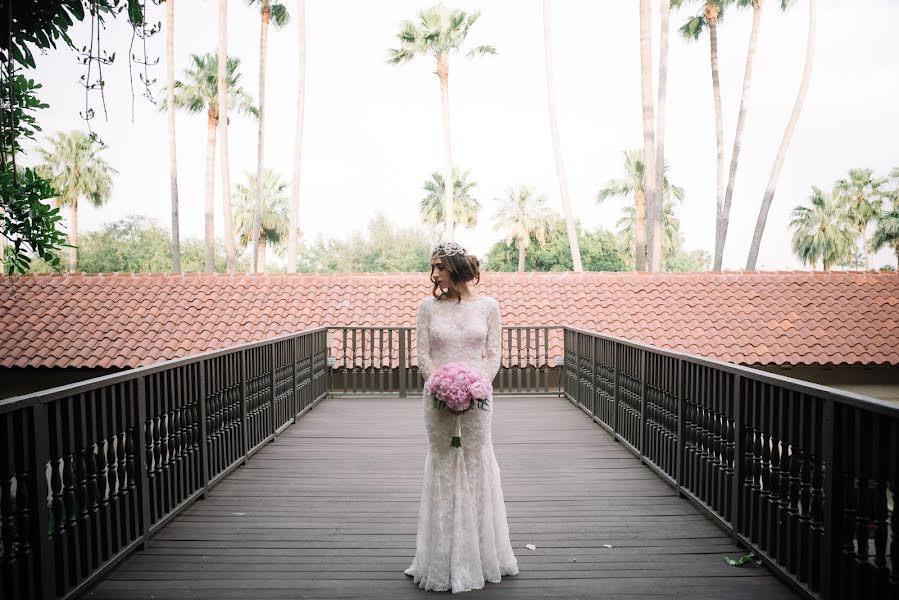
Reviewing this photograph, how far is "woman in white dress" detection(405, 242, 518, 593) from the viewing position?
4020mm

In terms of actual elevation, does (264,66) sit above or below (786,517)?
above

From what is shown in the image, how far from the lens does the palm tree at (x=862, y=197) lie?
146ft

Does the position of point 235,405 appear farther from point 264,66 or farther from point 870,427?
point 264,66

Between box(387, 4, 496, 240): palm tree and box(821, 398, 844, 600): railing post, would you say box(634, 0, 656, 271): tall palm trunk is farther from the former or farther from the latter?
box(821, 398, 844, 600): railing post

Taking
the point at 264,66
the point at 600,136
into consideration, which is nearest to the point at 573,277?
the point at 264,66

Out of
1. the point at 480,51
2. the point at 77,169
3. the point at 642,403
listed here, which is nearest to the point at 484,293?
the point at 642,403

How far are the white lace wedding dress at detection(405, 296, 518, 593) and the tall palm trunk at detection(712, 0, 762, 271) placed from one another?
27.2 metres

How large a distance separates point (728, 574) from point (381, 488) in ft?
9.99

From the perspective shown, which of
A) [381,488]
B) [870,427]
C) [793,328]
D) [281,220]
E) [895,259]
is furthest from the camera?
[281,220]

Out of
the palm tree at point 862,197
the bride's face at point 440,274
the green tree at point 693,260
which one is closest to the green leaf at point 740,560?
the bride's face at point 440,274

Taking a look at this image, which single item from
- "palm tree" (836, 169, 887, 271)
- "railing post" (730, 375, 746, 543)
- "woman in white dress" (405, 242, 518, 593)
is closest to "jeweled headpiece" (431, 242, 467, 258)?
"woman in white dress" (405, 242, 518, 593)

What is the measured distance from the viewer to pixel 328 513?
551 centimetres

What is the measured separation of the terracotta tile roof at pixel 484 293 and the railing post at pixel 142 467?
34.7ft

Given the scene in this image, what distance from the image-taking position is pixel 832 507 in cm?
348
